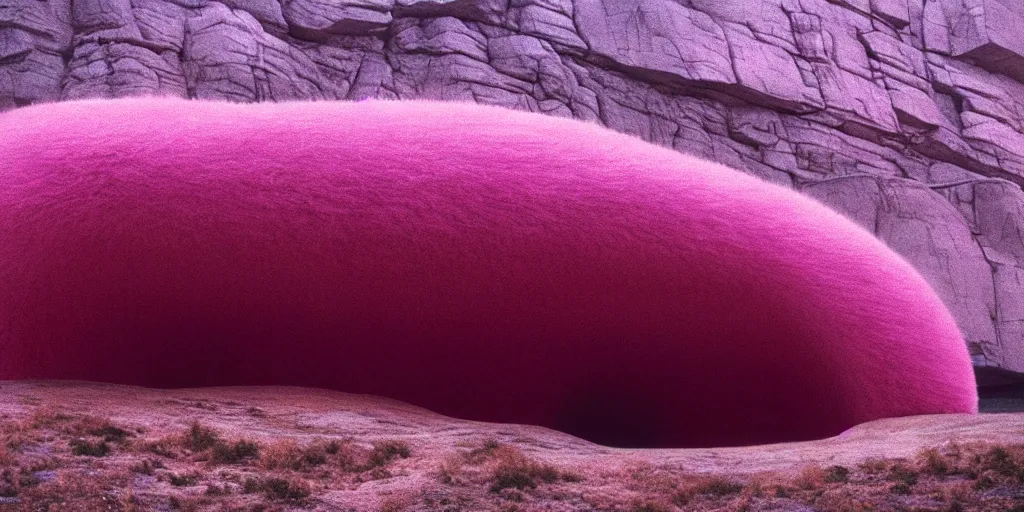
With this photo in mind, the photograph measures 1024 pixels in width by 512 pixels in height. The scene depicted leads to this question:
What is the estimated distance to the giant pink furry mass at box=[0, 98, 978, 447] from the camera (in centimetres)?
80

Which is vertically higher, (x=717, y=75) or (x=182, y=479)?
(x=717, y=75)

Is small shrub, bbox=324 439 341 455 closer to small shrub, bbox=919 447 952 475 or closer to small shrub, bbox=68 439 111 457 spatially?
small shrub, bbox=68 439 111 457

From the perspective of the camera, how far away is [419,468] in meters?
0.56

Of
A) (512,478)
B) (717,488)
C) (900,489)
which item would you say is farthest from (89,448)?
(900,489)

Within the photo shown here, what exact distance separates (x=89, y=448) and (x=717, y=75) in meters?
3.72

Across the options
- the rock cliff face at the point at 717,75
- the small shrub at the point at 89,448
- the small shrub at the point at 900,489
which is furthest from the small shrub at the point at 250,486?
the rock cliff face at the point at 717,75

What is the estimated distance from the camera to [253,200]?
31.3 inches

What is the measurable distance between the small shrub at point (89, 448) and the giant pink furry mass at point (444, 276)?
28 cm

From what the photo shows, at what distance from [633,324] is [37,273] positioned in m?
0.58

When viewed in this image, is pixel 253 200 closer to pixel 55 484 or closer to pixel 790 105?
pixel 55 484

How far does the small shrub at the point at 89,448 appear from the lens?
1.73 feet

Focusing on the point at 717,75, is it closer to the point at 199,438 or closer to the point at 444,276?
the point at 444,276

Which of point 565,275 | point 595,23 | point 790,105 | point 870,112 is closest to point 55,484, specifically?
point 565,275

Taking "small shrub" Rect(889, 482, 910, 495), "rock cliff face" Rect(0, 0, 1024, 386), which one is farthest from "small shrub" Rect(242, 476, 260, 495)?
"rock cliff face" Rect(0, 0, 1024, 386)
